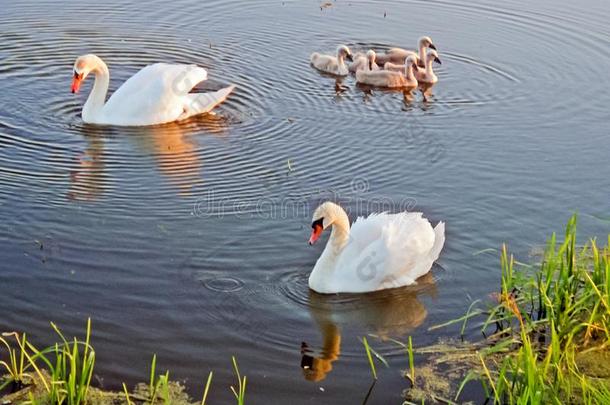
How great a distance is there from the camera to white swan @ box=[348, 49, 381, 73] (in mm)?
14641

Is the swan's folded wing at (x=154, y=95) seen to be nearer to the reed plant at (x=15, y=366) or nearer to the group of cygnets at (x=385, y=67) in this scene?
the group of cygnets at (x=385, y=67)

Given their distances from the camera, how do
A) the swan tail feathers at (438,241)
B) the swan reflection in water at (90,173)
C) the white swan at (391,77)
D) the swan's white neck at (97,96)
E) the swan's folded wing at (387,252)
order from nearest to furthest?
the swan's folded wing at (387,252) < the swan tail feathers at (438,241) < the swan reflection in water at (90,173) < the swan's white neck at (97,96) < the white swan at (391,77)

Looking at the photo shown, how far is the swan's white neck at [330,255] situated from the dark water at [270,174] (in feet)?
0.42

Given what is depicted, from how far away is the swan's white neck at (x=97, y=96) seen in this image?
1236 centimetres

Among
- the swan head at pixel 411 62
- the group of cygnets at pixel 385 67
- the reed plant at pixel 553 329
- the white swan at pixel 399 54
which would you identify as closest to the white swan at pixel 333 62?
the group of cygnets at pixel 385 67

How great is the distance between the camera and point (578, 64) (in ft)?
49.1

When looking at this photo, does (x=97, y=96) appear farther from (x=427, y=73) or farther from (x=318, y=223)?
(x=318, y=223)

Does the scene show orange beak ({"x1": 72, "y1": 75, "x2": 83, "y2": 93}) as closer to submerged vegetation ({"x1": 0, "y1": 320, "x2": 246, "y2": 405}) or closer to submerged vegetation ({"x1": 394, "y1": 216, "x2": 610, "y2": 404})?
submerged vegetation ({"x1": 0, "y1": 320, "x2": 246, "y2": 405})

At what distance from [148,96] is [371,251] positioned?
4.57 meters

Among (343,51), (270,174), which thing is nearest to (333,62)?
(343,51)

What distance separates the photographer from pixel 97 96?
1256 cm

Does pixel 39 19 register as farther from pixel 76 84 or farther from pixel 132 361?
pixel 132 361

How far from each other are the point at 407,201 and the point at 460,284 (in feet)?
6.02

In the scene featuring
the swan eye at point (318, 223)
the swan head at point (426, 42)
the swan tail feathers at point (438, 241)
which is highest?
the swan head at point (426, 42)
